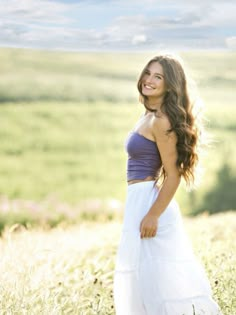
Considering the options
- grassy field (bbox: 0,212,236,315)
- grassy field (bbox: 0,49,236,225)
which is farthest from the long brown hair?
grassy field (bbox: 0,49,236,225)

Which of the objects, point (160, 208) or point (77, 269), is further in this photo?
point (77, 269)

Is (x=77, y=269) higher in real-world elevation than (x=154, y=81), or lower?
lower

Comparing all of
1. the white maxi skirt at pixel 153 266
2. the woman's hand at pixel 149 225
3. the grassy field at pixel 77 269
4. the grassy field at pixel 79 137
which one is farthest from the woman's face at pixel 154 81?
the grassy field at pixel 79 137

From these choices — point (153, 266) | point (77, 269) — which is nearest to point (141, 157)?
point (153, 266)

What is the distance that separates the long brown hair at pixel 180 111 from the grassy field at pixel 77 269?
0.74 m

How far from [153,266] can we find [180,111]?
656 mm

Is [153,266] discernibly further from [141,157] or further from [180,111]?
[180,111]

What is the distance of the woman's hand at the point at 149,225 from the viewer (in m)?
3.49

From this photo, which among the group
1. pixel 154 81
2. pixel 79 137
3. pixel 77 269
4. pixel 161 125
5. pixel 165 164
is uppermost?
pixel 154 81

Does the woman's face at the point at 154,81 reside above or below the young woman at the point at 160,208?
above

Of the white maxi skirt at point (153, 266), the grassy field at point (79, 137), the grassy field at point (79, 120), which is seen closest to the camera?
the white maxi skirt at point (153, 266)

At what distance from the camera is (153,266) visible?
356cm

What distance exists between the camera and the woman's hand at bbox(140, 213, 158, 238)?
3494 mm

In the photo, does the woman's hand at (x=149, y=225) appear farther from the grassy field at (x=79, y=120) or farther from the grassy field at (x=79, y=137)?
the grassy field at (x=79, y=120)
